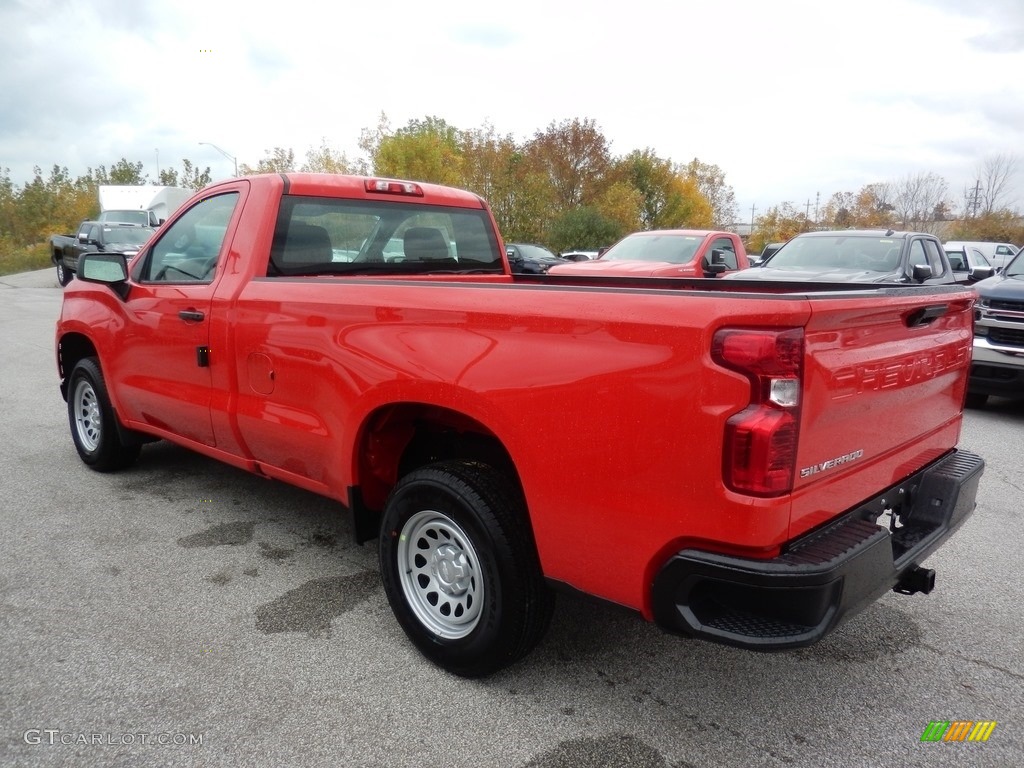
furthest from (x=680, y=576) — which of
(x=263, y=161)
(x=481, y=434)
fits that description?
(x=263, y=161)

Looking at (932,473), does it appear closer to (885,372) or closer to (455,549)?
(885,372)

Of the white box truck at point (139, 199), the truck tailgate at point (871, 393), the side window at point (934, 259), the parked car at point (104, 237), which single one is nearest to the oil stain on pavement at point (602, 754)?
the truck tailgate at point (871, 393)

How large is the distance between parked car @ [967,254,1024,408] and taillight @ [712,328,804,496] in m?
6.38

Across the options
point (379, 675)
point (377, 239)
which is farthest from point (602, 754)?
point (377, 239)

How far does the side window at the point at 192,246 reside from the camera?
406 cm

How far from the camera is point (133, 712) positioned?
8.85 ft

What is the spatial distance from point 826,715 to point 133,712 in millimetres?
2462

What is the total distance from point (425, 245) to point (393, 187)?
0.37m

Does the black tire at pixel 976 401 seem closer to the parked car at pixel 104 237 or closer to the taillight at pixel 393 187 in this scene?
the taillight at pixel 393 187

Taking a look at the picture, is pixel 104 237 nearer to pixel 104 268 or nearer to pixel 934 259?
pixel 104 268

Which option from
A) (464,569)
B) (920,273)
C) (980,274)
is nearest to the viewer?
(464,569)

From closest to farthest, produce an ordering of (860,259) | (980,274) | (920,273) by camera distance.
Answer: (920,273), (980,274), (860,259)

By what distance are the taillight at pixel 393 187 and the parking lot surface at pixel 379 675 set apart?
1966mm

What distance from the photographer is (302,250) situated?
12.8 feet
